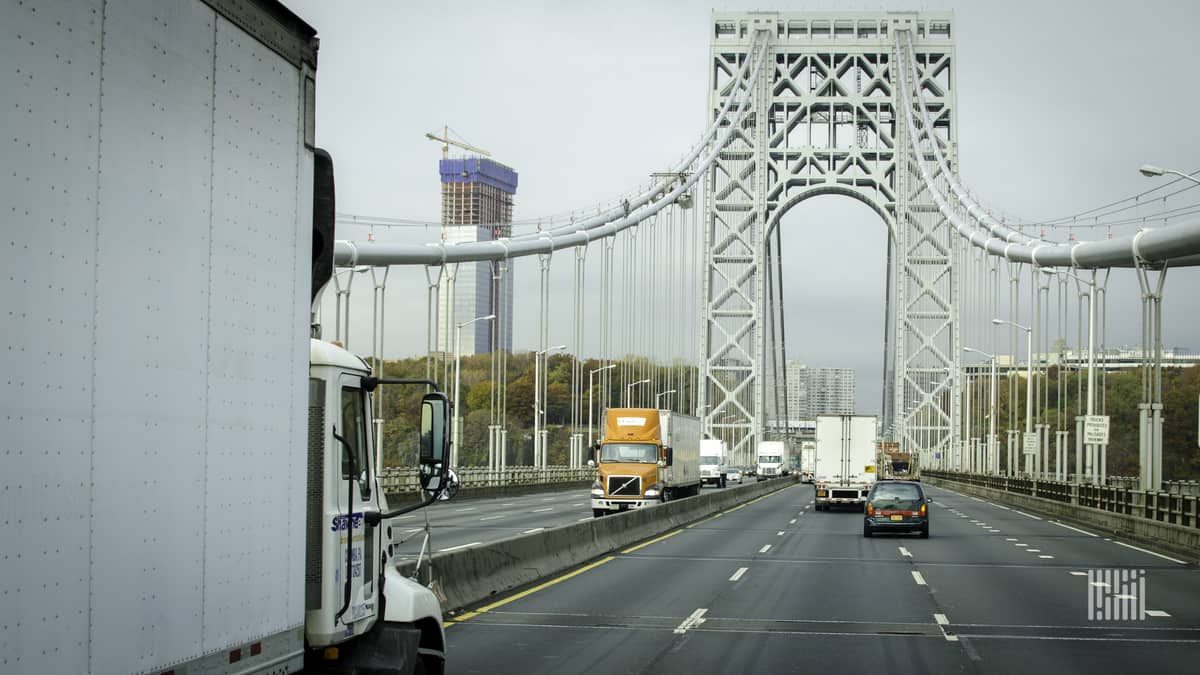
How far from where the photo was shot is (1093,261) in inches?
1889

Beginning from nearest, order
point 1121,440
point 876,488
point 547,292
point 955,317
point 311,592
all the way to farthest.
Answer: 1. point 311,592
2. point 876,488
3. point 547,292
4. point 1121,440
5. point 955,317

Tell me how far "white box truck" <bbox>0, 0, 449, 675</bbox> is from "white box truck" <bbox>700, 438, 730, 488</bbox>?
245 feet

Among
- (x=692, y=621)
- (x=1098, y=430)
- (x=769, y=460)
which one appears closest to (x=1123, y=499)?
(x=1098, y=430)

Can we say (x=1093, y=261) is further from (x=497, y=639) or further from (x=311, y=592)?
(x=311, y=592)

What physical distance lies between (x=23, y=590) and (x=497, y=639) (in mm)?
10079

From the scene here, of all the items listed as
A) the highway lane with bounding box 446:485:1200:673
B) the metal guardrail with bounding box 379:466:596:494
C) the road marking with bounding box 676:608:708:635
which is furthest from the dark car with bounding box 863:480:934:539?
the road marking with bounding box 676:608:708:635

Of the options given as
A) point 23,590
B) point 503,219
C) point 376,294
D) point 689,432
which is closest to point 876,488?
point 689,432

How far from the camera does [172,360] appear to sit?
504 centimetres

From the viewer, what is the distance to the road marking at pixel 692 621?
586 inches

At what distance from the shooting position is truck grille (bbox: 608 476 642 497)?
41.1 m

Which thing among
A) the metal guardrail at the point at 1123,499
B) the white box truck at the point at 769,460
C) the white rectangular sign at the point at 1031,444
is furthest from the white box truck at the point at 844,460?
the white box truck at the point at 769,460

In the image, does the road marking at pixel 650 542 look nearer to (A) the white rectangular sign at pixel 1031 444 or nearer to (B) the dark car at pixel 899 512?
(B) the dark car at pixel 899 512

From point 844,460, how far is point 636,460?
1151 centimetres

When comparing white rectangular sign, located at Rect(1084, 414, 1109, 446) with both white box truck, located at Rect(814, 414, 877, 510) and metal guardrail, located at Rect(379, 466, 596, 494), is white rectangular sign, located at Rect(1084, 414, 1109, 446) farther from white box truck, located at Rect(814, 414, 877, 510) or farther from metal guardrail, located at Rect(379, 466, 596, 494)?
metal guardrail, located at Rect(379, 466, 596, 494)
